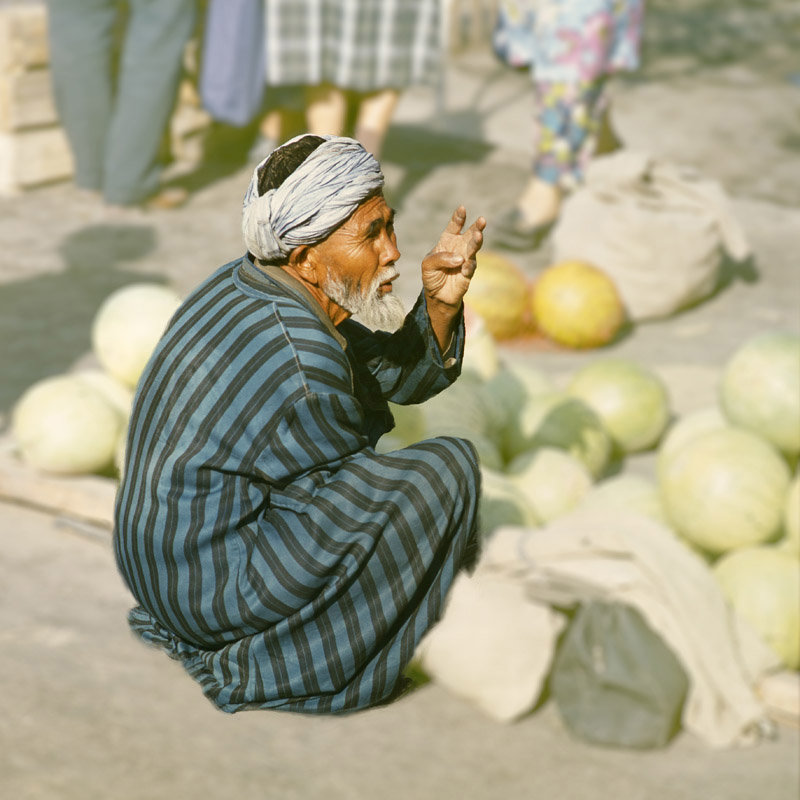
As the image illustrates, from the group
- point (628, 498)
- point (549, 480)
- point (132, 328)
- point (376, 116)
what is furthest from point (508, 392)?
point (376, 116)

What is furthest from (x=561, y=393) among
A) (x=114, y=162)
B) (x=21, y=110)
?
(x=21, y=110)

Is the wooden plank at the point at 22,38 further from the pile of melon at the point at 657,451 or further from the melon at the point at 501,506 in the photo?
the melon at the point at 501,506

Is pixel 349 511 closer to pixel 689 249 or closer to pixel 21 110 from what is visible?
pixel 689 249

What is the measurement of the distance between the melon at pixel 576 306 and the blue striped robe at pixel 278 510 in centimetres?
390

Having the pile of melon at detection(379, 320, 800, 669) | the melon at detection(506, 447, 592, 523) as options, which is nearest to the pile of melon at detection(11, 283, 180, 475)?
the pile of melon at detection(379, 320, 800, 669)

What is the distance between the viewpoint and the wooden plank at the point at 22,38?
7340 mm

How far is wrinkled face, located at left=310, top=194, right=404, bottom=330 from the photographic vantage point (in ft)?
6.85

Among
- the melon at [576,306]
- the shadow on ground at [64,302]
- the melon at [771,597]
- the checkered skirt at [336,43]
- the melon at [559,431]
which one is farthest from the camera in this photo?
the checkered skirt at [336,43]

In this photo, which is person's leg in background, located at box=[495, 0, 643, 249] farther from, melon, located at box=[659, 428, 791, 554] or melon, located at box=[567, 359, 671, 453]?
melon, located at box=[659, 428, 791, 554]

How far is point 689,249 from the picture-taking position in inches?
254

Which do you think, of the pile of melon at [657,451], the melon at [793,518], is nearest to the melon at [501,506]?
the pile of melon at [657,451]

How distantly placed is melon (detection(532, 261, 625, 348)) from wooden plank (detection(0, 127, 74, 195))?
3.42m

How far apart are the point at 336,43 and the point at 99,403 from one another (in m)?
3.51

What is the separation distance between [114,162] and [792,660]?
5.00 meters
